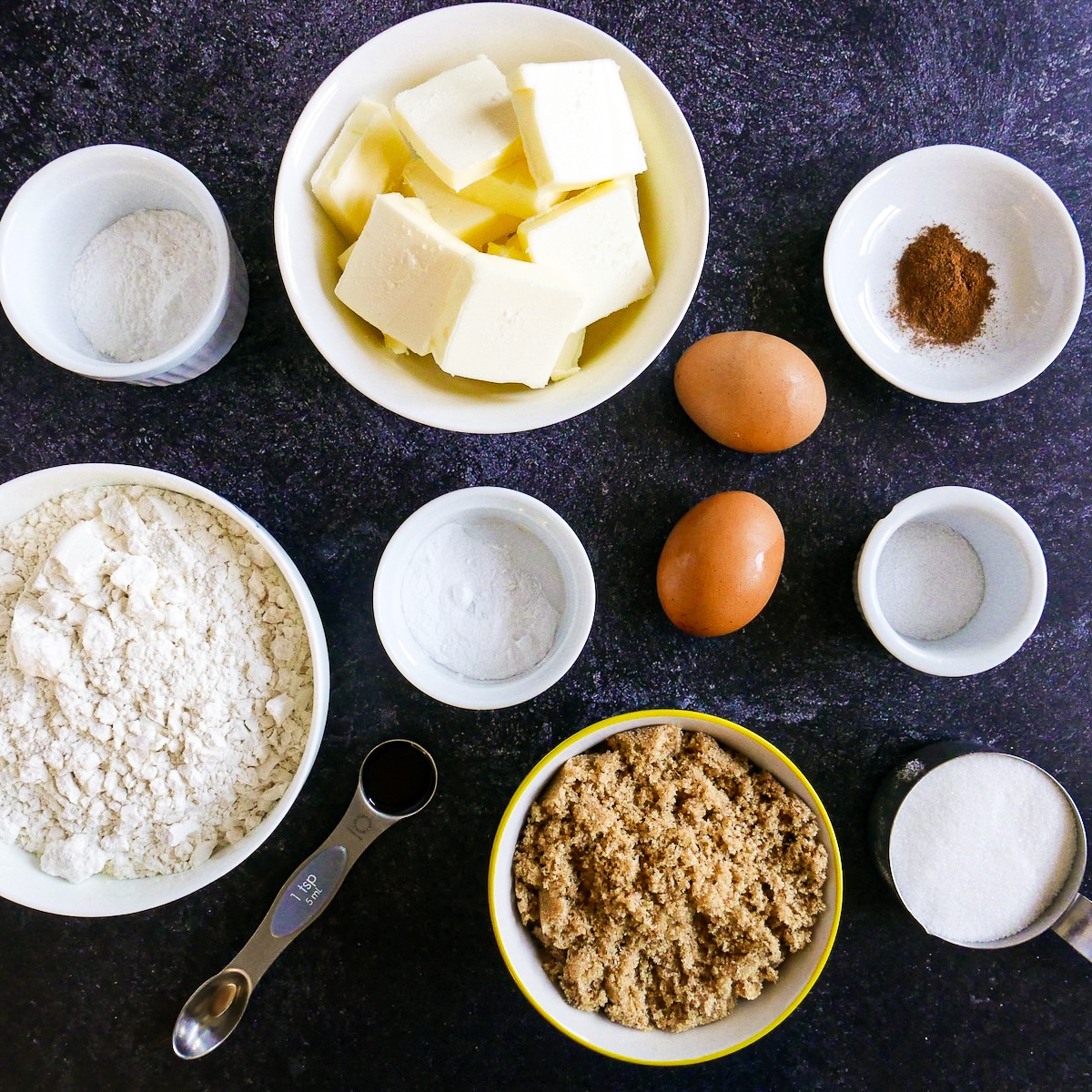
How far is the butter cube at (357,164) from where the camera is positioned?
40.7 inches

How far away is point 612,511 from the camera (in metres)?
1.34

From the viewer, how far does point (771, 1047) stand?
54.5 inches

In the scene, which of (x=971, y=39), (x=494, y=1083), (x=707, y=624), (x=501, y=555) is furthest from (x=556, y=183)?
(x=494, y=1083)

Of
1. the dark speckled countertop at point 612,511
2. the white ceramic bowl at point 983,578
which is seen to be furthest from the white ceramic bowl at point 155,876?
the white ceramic bowl at point 983,578

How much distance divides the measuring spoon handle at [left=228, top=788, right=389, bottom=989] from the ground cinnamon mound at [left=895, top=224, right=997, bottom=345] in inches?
46.0

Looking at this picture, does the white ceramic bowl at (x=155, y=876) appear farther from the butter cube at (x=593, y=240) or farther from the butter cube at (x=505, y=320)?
the butter cube at (x=593, y=240)

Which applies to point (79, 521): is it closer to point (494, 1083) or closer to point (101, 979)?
point (101, 979)

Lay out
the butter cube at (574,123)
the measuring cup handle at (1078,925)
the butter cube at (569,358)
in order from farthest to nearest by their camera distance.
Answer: the measuring cup handle at (1078,925) < the butter cube at (569,358) < the butter cube at (574,123)

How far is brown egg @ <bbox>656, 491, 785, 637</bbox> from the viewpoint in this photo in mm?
1205

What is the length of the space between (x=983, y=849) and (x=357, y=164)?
54.0 inches

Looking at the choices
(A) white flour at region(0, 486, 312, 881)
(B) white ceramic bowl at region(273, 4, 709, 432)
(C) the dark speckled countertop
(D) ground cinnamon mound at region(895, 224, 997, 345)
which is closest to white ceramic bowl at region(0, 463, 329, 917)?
(A) white flour at region(0, 486, 312, 881)

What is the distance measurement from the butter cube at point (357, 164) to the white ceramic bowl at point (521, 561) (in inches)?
16.1

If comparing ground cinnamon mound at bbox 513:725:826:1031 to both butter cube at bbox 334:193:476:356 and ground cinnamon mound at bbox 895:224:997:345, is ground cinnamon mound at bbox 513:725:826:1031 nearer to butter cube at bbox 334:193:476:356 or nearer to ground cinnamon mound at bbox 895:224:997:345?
butter cube at bbox 334:193:476:356

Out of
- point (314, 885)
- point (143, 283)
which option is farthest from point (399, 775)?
point (143, 283)
